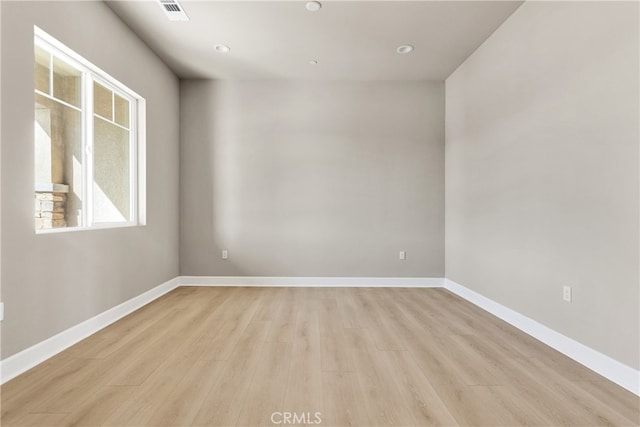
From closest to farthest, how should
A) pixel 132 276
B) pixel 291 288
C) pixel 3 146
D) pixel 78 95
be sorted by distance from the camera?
pixel 3 146 < pixel 78 95 < pixel 132 276 < pixel 291 288

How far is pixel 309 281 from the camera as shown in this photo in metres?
4.28

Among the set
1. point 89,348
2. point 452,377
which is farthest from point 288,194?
point 452,377

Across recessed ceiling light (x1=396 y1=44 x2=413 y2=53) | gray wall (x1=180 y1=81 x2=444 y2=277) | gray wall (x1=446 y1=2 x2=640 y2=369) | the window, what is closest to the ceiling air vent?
the window

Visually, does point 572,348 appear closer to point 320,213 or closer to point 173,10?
point 320,213

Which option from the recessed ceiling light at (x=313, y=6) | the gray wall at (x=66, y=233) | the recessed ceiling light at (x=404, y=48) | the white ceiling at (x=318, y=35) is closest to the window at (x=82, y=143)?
the gray wall at (x=66, y=233)

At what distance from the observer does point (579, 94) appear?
7.09ft

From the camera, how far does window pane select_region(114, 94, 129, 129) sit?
122 inches

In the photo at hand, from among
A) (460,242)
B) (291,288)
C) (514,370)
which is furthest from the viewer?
(291,288)

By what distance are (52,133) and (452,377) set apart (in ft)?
10.6

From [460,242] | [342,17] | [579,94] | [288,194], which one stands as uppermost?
[342,17]

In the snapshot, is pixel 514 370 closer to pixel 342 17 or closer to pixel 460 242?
pixel 460 242

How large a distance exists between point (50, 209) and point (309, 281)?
2900 mm

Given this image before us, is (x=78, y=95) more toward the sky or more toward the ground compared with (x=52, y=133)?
more toward the sky

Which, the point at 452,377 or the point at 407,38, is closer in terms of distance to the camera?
the point at 452,377
